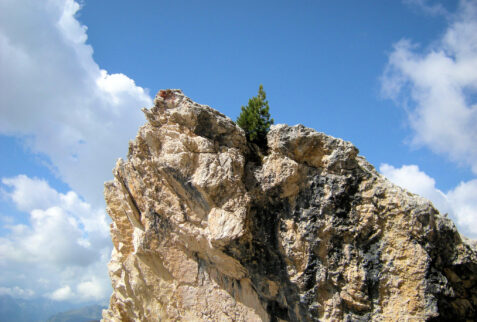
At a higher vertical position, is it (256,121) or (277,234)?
(256,121)

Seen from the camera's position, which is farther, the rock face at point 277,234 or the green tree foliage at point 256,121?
the green tree foliage at point 256,121

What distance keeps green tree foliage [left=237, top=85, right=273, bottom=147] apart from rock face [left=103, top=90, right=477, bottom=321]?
4.34ft

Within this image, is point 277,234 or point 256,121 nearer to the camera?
point 277,234

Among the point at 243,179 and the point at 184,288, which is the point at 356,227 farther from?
the point at 184,288

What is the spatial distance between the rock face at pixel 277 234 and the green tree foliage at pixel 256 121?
4.34 feet

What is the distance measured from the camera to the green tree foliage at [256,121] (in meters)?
23.5

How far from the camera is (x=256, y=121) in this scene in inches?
932

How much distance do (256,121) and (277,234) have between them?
896 cm

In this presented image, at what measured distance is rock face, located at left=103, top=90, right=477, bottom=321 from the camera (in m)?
17.8

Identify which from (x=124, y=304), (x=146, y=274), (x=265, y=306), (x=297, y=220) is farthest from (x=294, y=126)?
(x=124, y=304)

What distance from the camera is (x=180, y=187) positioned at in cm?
2038

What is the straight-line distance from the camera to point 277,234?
19875 mm

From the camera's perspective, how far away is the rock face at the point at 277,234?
1783 centimetres

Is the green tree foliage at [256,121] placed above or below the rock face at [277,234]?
above
